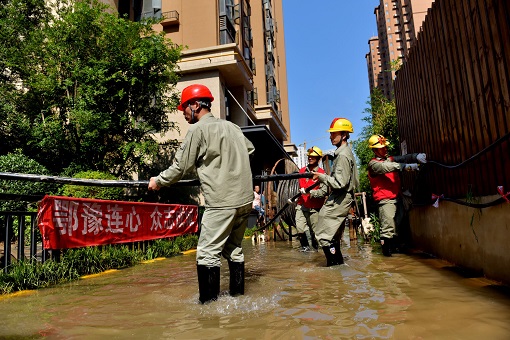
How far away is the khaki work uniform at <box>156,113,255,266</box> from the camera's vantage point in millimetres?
3490

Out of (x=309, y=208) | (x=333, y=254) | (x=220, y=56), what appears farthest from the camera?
(x=220, y=56)

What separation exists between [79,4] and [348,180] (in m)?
12.5

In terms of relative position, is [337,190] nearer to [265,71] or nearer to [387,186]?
[387,186]

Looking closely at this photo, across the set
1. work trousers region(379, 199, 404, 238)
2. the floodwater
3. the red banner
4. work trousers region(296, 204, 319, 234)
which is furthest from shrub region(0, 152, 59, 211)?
work trousers region(379, 199, 404, 238)

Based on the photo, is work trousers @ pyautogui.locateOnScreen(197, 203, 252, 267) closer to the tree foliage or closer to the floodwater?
the floodwater

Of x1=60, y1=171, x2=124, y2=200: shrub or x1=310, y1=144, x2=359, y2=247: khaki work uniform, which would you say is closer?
x1=310, y1=144, x2=359, y2=247: khaki work uniform

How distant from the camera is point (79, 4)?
1302 cm

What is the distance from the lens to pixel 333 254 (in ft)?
17.2

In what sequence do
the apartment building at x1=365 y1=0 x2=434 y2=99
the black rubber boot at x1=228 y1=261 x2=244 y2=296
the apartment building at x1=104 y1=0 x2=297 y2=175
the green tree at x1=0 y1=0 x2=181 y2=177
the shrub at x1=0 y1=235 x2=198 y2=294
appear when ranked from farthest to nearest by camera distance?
1. the apartment building at x1=365 y1=0 x2=434 y2=99
2. the apartment building at x1=104 y1=0 x2=297 y2=175
3. the green tree at x1=0 y1=0 x2=181 y2=177
4. the shrub at x1=0 y1=235 x2=198 y2=294
5. the black rubber boot at x1=228 y1=261 x2=244 y2=296

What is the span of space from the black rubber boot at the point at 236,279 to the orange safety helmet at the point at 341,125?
2509 millimetres

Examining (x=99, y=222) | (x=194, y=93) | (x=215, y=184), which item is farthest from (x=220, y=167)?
(x=99, y=222)

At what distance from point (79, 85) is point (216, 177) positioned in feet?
38.9

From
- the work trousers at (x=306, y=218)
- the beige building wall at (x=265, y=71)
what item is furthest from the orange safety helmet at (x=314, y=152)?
the beige building wall at (x=265, y=71)

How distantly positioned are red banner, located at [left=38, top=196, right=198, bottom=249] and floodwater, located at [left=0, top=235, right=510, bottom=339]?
2.60ft
